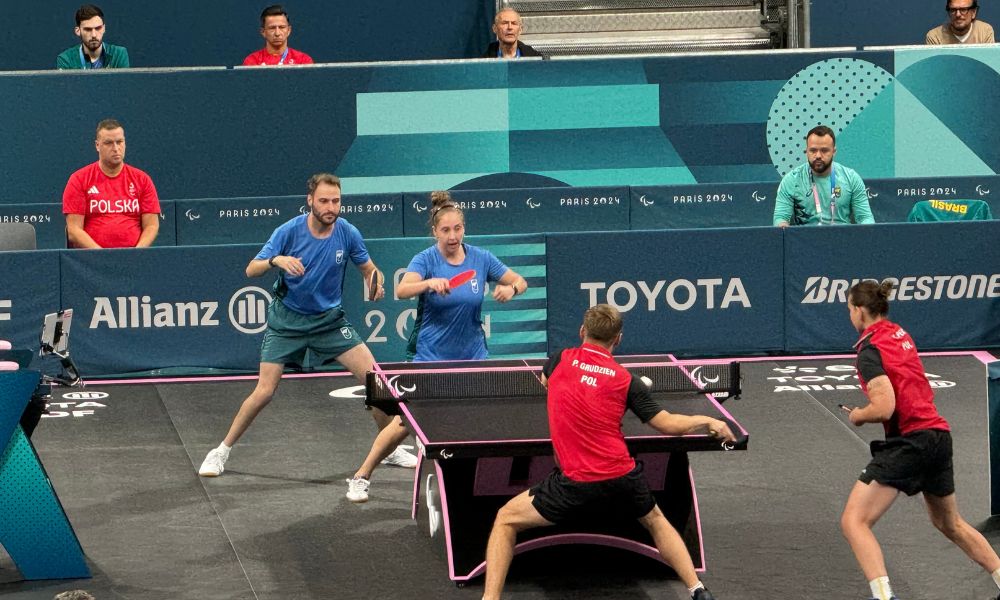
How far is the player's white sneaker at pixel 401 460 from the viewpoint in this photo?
32.9ft

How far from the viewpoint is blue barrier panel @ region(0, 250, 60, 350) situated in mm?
12508

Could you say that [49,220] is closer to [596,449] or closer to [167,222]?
[167,222]

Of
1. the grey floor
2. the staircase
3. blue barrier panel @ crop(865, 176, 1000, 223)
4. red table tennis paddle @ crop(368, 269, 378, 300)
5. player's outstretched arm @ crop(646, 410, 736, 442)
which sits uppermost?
the staircase

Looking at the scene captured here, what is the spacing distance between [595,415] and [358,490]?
8.88ft

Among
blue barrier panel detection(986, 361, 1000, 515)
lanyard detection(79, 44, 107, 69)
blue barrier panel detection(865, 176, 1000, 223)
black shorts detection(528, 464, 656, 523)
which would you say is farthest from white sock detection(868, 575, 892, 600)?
lanyard detection(79, 44, 107, 69)

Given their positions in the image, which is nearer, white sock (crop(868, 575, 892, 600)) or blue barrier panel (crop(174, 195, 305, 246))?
white sock (crop(868, 575, 892, 600))

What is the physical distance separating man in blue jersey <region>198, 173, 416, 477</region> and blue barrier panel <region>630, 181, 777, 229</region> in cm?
711

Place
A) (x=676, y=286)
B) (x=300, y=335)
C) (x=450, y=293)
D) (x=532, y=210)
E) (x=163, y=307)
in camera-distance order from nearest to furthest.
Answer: (x=450, y=293), (x=300, y=335), (x=163, y=307), (x=676, y=286), (x=532, y=210)

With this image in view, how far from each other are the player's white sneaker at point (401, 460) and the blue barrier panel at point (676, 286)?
10.7 ft

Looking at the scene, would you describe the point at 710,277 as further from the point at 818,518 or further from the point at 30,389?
the point at 30,389

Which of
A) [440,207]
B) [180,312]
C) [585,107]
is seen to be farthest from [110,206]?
[585,107]

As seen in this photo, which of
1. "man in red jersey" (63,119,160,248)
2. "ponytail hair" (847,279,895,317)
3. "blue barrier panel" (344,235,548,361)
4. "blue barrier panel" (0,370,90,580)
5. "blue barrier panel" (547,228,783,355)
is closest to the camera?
"ponytail hair" (847,279,895,317)

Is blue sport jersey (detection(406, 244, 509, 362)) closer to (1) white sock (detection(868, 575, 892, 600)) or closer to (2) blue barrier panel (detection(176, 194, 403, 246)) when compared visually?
(1) white sock (detection(868, 575, 892, 600))

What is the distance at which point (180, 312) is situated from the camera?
1280 cm
